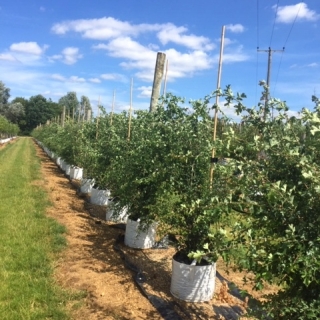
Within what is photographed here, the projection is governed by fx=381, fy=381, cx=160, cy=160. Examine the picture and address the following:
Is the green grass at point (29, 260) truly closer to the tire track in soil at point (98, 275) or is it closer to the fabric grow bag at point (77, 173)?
the tire track in soil at point (98, 275)

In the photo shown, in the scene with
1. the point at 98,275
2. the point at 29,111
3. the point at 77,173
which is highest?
the point at 29,111

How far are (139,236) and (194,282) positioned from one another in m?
1.91

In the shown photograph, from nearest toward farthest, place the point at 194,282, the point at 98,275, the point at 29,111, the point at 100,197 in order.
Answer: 1. the point at 194,282
2. the point at 98,275
3. the point at 100,197
4. the point at 29,111

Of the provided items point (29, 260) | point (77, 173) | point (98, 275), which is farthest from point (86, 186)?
point (98, 275)

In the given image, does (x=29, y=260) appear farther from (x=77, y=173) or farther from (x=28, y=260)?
(x=77, y=173)

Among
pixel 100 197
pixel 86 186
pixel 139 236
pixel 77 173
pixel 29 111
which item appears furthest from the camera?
pixel 29 111

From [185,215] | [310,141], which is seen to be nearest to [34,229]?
[185,215]

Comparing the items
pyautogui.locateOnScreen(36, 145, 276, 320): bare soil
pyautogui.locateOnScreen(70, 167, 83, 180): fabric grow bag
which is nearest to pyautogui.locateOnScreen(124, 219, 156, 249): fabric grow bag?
pyautogui.locateOnScreen(36, 145, 276, 320): bare soil

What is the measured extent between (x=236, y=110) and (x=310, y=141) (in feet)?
1.95

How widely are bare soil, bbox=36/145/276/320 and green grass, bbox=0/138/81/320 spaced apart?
178mm

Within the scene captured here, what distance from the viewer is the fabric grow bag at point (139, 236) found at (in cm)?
604

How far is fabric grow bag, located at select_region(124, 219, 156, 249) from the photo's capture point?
6.04 meters

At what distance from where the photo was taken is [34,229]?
21.8 feet

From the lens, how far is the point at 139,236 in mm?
6031
